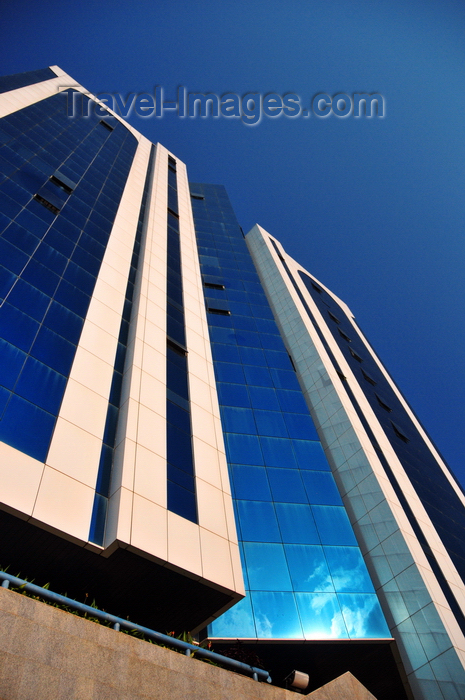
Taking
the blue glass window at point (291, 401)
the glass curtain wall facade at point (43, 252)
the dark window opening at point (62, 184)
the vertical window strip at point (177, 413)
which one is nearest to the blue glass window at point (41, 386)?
the glass curtain wall facade at point (43, 252)

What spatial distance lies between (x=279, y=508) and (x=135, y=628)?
12289 millimetres

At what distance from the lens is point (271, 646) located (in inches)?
713

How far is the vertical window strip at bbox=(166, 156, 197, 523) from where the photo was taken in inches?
675

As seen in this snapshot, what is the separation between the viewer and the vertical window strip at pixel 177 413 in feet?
56.3

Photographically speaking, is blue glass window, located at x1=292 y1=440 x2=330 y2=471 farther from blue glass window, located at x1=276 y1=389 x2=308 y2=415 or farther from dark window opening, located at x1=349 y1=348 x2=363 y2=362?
dark window opening, located at x1=349 y1=348 x2=363 y2=362

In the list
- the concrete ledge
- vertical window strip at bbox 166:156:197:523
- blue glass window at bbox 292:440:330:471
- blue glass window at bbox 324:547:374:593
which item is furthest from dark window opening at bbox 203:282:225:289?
the concrete ledge

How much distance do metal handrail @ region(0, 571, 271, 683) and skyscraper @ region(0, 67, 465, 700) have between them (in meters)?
2.55

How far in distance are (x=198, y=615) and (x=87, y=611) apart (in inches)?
264

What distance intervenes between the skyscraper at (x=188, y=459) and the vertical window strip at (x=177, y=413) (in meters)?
0.11

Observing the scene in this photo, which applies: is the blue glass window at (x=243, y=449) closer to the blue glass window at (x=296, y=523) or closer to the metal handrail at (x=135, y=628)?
the blue glass window at (x=296, y=523)

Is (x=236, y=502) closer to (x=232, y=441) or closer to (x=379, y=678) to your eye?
(x=232, y=441)

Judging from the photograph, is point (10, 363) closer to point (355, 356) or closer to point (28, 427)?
point (28, 427)

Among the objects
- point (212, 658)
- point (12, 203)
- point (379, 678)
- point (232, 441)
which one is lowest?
point (212, 658)

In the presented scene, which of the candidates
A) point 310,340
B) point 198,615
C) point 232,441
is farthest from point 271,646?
point 310,340
